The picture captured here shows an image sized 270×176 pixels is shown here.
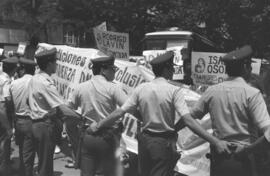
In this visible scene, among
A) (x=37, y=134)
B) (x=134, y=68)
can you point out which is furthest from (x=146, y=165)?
(x=134, y=68)

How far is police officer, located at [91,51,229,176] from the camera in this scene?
447cm

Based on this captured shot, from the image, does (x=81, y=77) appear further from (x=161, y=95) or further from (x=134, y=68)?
(x=161, y=95)

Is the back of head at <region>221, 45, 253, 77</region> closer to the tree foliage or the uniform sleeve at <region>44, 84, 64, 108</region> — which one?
the uniform sleeve at <region>44, 84, 64, 108</region>

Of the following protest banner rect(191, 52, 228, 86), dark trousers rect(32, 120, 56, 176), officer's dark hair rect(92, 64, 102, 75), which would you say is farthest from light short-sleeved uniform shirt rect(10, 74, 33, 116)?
protest banner rect(191, 52, 228, 86)

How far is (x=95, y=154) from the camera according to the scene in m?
4.87

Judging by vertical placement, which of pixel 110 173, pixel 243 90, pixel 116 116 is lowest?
pixel 110 173

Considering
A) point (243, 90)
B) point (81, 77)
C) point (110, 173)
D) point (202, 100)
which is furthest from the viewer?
point (81, 77)

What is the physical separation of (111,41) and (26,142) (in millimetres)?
2933

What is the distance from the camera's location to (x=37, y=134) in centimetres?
583

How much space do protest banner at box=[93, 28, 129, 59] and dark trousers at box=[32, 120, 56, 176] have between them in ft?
9.69

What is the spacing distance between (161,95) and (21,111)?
3037 mm

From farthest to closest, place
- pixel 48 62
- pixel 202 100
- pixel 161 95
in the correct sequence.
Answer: pixel 48 62 → pixel 161 95 → pixel 202 100

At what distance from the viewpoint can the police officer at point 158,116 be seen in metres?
4.47

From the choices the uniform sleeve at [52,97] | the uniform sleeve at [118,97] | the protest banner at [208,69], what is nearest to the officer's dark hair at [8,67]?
the uniform sleeve at [52,97]
